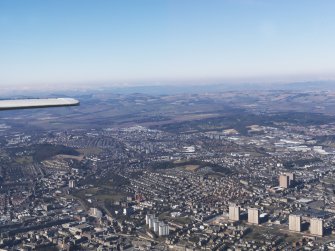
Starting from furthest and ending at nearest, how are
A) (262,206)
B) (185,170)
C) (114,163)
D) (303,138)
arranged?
(303,138)
(114,163)
(185,170)
(262,206)

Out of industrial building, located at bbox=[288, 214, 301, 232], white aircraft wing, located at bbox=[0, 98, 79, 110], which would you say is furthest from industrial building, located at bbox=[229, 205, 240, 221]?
white aircraft wing, located at bbox=[0, 98, 79, 110]

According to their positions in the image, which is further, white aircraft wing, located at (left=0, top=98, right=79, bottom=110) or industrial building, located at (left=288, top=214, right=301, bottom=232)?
industrial building, located at (left=288, top=214, right=301, bottom=232)

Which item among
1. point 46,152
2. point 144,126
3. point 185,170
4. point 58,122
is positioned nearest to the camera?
point 185,170

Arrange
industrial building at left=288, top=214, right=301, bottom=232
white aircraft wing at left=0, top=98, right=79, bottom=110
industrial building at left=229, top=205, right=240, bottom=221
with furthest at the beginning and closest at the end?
industrial building at left=229, top=205, right=240, bottom=221, industrial building at left=288, top=214, right=301, bottom=232, white aircraft wing at left=0, top=98, right=79, bottom=110

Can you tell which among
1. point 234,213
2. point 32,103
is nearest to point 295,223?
point 234,213

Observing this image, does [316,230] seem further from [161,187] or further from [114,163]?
[114,163]

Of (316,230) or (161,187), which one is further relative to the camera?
(161,187)

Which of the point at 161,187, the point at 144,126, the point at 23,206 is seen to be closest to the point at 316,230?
the point at 161,187

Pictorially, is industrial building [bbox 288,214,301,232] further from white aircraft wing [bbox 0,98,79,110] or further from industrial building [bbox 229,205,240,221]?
white aircraft wing [bbox 0,98,79,110]

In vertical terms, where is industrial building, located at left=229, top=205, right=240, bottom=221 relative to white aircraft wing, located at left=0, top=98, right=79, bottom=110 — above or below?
below

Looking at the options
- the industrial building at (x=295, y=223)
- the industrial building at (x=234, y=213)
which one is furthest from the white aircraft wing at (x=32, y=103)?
the industrial building at (x=234, y=213)

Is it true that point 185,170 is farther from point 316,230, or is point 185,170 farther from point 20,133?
point 20,133
